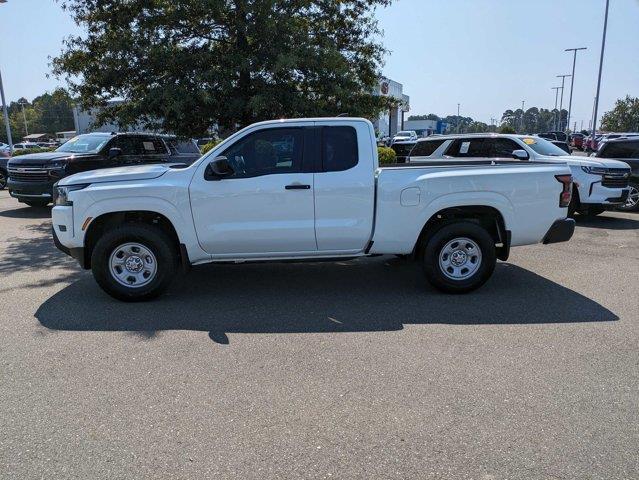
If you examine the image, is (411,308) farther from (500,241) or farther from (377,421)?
(377,421)

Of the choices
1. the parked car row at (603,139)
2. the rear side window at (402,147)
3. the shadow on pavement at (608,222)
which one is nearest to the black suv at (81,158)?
the shadow on pavement at (608,222)

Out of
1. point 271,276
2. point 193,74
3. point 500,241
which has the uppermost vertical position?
point 193,74

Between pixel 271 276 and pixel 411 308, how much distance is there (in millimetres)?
2139

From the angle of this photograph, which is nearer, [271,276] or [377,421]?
[377,421]

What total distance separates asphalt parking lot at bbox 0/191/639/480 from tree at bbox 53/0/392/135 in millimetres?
5241

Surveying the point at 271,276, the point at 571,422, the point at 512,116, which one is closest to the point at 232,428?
the point at 571,422

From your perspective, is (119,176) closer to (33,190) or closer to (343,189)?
(343,189)

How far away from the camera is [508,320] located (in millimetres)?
5129

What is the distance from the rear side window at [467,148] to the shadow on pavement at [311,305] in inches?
190

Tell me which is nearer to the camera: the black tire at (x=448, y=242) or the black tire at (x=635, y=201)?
the black tire at (x=448, y=242)

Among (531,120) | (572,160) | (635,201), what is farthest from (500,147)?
(531,120)

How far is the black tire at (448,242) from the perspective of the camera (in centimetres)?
579

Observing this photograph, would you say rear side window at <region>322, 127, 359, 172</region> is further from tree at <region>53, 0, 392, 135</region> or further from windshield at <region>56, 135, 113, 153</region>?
windshield at <region>56, 135, 113, 153</region>

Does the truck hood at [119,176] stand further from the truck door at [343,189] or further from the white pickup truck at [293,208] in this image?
the truck door at [343,189]
